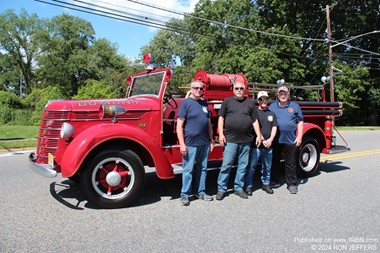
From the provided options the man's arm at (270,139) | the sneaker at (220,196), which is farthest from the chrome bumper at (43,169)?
the man's arm at (270,139)

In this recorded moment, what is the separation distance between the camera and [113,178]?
479 centimetres

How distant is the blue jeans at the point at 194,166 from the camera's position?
16.6 feet

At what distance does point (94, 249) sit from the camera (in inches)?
140

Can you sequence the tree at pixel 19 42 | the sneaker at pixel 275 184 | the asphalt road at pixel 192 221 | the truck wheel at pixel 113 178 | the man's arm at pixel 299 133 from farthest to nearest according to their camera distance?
the tree at pixel 19 42 → the sneaker at pixel 275 184 → the man's arm at pixel 299 133 → the truck wheel at pixel 113 178 → the asphalt road at pixel 192 221

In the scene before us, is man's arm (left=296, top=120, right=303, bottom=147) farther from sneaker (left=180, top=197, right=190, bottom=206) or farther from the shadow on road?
sneaker (left=180, top=197, right=190, bottom=206)

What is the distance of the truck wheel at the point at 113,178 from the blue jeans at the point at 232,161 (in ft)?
4.09

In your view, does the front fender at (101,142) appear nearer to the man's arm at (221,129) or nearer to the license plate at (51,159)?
the license plate at (51,159)

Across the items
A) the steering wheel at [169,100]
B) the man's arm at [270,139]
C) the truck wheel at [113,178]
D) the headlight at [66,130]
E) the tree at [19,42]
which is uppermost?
the tree at [19,42]

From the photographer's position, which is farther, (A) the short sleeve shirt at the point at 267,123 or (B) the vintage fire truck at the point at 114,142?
(A) the short sleeve shirt at the point at 267,123

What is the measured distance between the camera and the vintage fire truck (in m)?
4.74

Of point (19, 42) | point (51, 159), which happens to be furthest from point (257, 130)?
point (19, 42)

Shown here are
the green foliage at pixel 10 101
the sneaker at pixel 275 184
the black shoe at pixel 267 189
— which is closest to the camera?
the black shoe at pixel 267 189

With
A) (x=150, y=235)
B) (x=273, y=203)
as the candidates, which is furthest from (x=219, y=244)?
(x=273, y=203)

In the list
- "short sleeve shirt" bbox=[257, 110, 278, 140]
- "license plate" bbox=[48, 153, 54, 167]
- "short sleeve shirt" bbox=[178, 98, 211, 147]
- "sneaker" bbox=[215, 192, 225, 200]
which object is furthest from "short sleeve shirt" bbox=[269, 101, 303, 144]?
"license plate" bbox=[48, 153, 54, 167]
